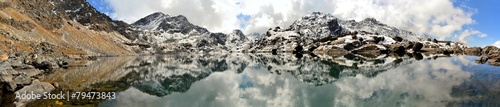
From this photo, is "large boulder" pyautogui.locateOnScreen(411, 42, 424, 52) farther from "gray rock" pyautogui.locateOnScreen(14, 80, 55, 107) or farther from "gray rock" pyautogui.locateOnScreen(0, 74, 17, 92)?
"gray rock" pyautogui.locateOnScreen(0, 74, 17, 92)

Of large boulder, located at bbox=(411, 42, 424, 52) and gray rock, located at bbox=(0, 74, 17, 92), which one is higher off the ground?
large boulder, located at bbox=(411, 42, 424, 52)

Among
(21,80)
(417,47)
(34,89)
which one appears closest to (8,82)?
(21,80)

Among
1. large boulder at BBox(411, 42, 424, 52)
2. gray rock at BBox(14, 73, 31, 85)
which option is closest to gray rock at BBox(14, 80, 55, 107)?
gray rock at BBox(14, 73, 31, 85)

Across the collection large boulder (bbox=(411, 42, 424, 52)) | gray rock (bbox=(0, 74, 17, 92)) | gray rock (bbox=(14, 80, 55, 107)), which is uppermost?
large boulder (bbox=(411, 42, 424, 52))

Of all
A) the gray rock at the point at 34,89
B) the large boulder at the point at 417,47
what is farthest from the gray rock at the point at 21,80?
the large boulder at the point at 417,47

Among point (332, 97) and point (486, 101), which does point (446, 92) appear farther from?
point (332, 97)

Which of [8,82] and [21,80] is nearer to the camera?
[8,82]

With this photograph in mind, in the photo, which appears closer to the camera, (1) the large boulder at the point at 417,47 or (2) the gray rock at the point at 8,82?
(2) the gray rock at the point at 8,82

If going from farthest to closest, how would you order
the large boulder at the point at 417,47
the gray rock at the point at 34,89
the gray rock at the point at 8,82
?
the large boulder at the point at 417,47
the gray rock at the point at 8,82
the gray rock at the point at 34,89

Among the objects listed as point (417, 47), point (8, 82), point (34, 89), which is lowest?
point (34, 89)

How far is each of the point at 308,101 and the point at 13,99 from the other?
29645mm

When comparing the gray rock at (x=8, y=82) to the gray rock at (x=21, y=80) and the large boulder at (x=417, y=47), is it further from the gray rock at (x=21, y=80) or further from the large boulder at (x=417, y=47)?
the large boulder at (x=417, y=47)

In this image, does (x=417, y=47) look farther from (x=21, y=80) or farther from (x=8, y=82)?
(x=8, y=82)

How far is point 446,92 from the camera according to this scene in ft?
123
